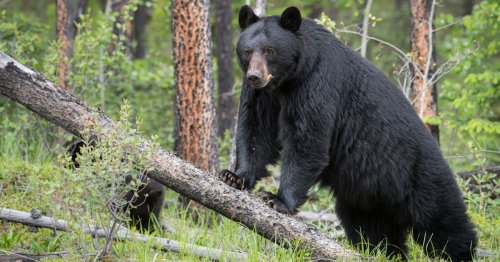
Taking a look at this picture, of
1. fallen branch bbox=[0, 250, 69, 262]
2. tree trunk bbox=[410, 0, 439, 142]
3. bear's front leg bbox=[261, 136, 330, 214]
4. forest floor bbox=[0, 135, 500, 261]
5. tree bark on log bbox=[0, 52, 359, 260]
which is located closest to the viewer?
tree bark on log bbox=[0, 52, 359, 260]

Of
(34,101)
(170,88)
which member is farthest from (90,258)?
(170,88)

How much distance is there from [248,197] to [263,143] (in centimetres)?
72

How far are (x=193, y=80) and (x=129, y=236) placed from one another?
2.77 m

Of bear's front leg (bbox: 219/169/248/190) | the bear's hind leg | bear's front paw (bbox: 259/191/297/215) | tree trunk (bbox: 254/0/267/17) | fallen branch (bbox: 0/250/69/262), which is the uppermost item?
tree trunk (bbox: 254/0/267/17)

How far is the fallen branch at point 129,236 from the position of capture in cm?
485

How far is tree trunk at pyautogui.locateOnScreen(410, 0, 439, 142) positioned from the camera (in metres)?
8.05

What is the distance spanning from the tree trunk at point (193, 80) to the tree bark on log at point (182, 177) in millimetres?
2747

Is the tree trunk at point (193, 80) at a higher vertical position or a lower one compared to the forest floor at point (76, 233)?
higher

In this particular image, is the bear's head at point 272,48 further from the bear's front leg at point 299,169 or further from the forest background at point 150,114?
the forest background at point 150,114

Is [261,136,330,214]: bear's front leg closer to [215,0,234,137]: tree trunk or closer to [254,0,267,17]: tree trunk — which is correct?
[254,0,267,17]: tree trunk

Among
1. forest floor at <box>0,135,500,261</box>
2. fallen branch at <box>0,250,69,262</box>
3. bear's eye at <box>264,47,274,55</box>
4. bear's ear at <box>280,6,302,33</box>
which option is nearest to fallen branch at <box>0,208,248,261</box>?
forest floor at <box>0,135,500,261</box>

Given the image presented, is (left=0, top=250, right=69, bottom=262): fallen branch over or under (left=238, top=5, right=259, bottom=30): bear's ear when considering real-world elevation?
under

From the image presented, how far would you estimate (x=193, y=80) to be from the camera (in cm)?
738

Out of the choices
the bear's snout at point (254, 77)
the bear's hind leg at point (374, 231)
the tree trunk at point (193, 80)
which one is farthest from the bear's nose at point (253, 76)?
the tree trunk at point (193, 80)
